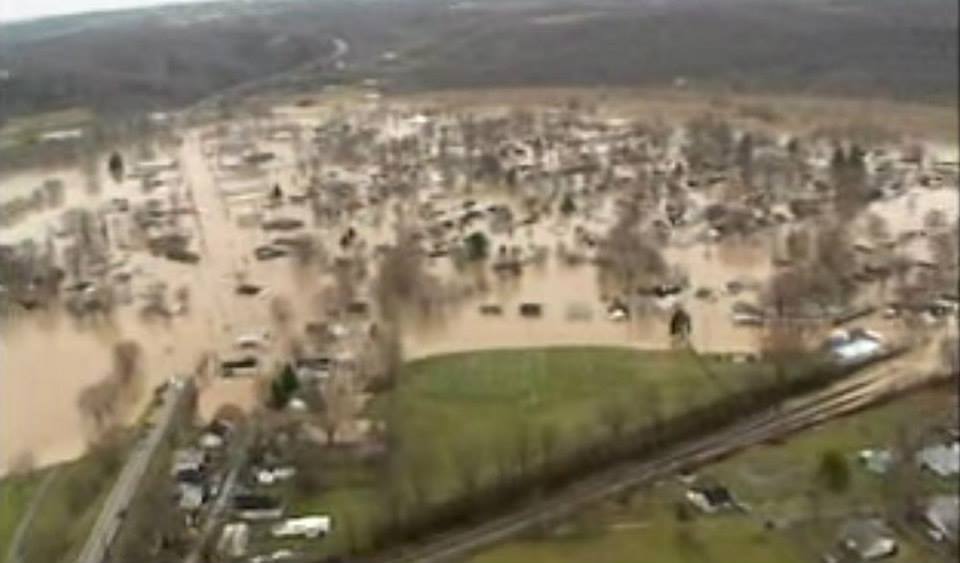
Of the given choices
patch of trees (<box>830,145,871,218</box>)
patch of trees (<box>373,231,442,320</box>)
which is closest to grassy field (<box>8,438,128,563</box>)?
patch of trees (<box>373,231,442,320</box>)

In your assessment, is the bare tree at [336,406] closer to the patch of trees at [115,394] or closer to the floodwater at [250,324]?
the floodwater at [250,324]

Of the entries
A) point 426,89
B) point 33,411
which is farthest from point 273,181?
point 33,411

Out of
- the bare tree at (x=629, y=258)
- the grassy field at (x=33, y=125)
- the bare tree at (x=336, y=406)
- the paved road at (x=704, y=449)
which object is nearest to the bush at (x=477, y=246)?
the bare tree at (x=629, y=258)

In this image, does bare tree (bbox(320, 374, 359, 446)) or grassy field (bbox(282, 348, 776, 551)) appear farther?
bare tree (bbox(320, 374, 359, 446))

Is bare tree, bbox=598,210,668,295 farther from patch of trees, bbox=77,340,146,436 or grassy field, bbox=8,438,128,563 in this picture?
grassy field, bbox=8,438,128,563

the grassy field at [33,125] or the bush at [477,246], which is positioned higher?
the grassy field at [33,125]

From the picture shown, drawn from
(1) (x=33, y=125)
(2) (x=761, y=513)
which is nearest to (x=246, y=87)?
(1) (x=33, y=125)

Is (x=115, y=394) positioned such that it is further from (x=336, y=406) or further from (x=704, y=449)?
(x=704, y=449)
